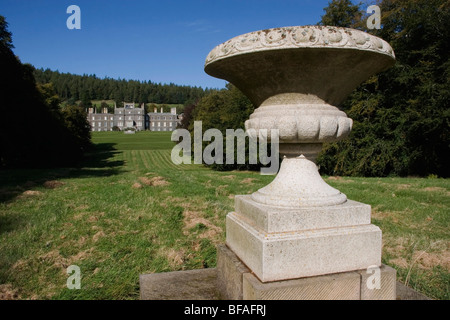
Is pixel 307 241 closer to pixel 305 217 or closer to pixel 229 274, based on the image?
pixel 305 217

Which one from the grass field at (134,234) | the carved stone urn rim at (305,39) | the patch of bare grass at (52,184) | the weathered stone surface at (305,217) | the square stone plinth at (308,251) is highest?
the carved stone urn rim at (305,39)

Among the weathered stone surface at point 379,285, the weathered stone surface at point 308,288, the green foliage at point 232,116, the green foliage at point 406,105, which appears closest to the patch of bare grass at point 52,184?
the weathered stone surface at point 308,288

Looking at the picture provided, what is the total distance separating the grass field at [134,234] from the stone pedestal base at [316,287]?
93cm

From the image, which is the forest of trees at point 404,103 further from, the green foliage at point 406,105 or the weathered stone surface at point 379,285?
the weathered stone surface at point 379,285

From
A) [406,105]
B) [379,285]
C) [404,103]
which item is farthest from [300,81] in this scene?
[404,103]

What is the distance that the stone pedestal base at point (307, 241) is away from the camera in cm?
229

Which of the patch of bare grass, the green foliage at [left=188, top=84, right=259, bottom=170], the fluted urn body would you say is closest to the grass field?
the patch of bare grass

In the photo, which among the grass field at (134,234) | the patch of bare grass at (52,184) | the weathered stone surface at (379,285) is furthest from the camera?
the patch of bare grass at (52,184)

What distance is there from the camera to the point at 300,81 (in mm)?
2580

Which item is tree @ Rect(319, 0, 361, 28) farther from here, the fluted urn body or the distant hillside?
the distant hillside

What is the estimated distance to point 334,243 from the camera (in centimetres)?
242

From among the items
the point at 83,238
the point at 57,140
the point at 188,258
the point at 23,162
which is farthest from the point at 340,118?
the point at 57,140

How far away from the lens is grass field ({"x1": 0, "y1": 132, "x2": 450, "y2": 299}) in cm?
340
